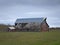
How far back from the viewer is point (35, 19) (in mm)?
68938

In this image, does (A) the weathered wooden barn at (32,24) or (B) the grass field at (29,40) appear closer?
(B) the grass field at (29,40)

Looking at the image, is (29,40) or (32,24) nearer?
(29,40)

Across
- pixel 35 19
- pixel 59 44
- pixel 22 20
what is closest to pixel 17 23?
pixel 22 20

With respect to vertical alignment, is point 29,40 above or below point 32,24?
below

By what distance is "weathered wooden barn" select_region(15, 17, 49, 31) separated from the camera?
214 ft

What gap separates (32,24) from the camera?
66625 millimetres

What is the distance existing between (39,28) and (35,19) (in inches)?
221

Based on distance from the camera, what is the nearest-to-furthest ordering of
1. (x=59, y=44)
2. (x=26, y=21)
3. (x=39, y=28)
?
(x=59, y=44), (x=39, y=28), (x=26, y=21)

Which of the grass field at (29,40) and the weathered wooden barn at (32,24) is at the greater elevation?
the weathered wooden barn at (32,24)

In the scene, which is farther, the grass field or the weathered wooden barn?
the weathered wooden barn

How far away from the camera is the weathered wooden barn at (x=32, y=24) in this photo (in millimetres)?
65250

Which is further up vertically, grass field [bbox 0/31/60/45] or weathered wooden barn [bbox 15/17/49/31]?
weathered wooden barn [bbox 15/17/49/31]

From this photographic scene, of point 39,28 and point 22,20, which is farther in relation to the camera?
point 22,20

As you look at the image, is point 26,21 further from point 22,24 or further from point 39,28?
point 39,28
